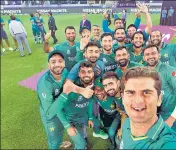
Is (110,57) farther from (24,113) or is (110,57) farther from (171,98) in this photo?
(24,113)

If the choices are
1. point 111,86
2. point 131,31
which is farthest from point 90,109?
point 131,31

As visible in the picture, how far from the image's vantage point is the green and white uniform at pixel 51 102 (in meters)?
3.31

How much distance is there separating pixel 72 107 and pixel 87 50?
1.20m

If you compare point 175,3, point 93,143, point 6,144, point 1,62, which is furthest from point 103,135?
point 175,3

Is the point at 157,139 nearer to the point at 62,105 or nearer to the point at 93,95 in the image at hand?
the point at 62,105

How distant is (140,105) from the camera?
1.70 m

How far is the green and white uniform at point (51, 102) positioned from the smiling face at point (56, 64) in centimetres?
11

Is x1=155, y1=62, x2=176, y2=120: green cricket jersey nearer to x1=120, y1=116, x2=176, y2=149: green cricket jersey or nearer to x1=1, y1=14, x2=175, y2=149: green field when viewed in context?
x1=1, y1=14, x2=175, y2=149: green field

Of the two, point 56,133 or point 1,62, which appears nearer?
point 56,133

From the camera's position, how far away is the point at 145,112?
5.61 feet

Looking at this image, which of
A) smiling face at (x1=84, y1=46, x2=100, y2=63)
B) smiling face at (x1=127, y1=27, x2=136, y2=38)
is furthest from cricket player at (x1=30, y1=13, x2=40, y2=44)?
smiling face at (x1=84, y1=46, x2=100, y2=63)

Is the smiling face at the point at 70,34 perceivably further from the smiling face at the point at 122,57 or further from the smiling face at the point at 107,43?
the smiling face at the point at 122,57

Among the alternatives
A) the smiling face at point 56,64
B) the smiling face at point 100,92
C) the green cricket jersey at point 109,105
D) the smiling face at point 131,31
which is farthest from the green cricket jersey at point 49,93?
the smiling face at point 131,31

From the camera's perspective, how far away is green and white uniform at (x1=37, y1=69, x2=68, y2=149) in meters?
3.31
